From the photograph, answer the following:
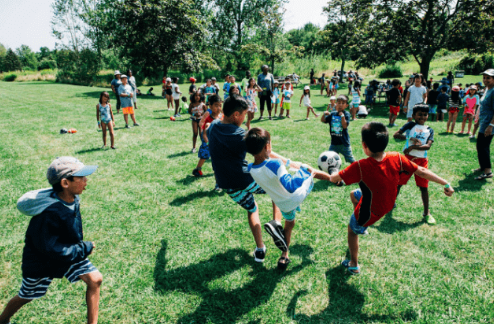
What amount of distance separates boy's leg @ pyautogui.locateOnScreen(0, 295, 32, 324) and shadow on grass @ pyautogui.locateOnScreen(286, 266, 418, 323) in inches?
109

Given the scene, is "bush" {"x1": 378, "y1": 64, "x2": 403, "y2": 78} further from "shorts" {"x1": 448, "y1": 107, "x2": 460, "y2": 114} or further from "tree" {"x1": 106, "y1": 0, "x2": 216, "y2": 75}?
"shorts" {"x1": 448, "y1": 107, "x2": 460, "y2": 114}

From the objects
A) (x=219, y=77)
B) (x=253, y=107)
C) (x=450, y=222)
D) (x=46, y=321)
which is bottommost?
(x=46, y=321)

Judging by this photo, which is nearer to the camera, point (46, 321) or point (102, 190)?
point (46, 321)

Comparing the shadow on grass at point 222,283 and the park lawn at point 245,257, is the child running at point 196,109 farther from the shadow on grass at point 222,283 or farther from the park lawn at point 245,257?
the shadow on grass at point 222,283

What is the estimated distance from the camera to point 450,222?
194 inches

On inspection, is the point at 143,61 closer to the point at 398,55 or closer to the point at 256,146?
the point at 398,55

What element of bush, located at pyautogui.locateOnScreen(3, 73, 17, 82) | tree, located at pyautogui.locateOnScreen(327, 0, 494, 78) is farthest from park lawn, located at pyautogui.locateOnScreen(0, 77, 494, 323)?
bush, located at pyautogui.locateOnScreen(3, 73, 17, 82)

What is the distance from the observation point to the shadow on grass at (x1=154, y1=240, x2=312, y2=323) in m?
3.21

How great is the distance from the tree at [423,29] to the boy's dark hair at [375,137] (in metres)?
→ 20.2

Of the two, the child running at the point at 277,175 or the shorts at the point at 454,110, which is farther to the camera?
the shorts at the point at 454,110

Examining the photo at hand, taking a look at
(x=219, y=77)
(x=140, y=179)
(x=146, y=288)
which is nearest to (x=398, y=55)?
(x=140, y=179)

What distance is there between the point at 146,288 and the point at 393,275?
331cm

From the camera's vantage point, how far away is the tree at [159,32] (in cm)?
2330

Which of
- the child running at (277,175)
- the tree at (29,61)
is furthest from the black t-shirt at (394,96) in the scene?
the tree at (29,61)
